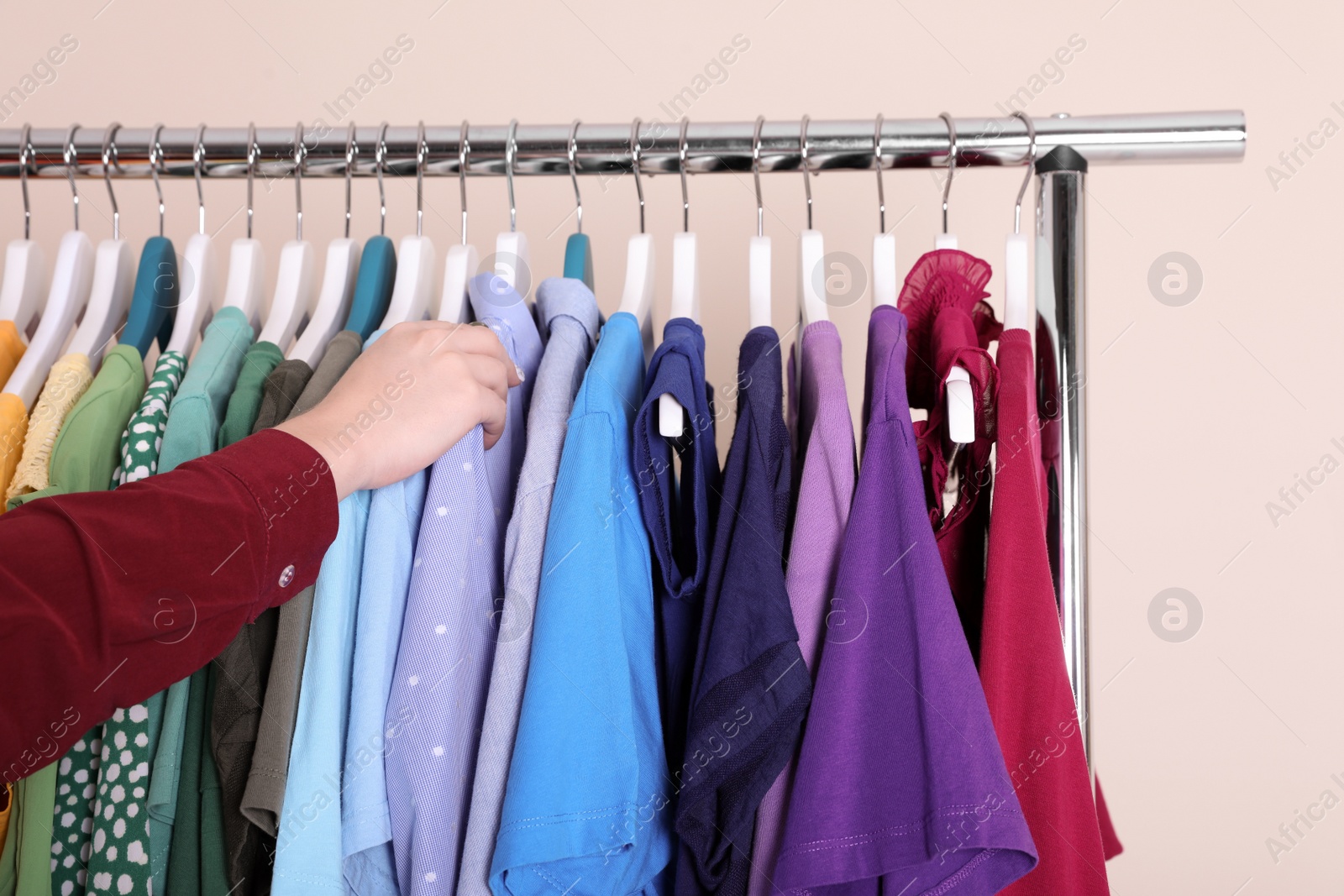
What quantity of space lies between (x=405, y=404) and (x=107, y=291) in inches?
19.0

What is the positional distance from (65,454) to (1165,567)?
1567 mm

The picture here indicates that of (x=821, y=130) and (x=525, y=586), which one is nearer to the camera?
(x=525, y=586)

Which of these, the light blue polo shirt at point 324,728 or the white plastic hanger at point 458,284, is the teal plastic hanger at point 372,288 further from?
the light blue polo shirt at point 324,728

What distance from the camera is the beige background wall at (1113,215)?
65.3 inches

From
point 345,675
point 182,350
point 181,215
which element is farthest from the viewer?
point 181,215

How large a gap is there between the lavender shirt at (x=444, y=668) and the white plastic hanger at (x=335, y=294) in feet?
0.79

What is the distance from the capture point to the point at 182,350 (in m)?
1.03

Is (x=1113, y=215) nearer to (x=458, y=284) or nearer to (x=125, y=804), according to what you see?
(x=458, y=284)

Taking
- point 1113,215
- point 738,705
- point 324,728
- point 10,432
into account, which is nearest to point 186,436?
point 10,432

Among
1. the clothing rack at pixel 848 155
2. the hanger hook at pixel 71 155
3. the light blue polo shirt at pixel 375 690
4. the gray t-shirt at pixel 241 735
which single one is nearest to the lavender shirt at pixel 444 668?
the light blue polo shirt at pixel 375 690

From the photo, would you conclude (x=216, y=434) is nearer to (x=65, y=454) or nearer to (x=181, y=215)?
(x=65, y=454)

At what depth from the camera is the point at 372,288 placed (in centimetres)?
104

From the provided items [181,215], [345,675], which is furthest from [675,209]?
[345,675]

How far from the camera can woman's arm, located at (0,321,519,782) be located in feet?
2.05
